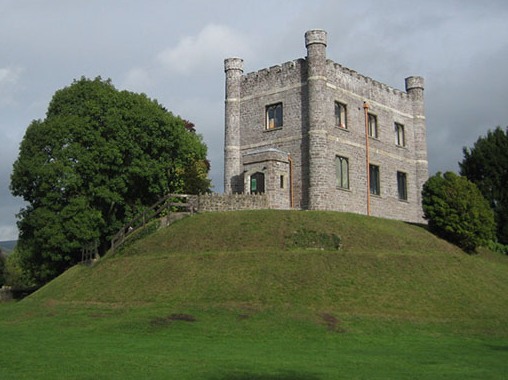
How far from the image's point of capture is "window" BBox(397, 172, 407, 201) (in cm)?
4696

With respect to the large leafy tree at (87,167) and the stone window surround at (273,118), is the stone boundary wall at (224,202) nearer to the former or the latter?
the large leafy tree at (87,167)

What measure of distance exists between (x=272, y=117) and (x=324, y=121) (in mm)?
4736

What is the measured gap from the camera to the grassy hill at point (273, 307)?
1600cm

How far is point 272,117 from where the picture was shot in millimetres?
43438

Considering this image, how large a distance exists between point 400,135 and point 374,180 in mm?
5562

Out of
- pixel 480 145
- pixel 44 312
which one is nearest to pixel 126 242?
pixel 44 312

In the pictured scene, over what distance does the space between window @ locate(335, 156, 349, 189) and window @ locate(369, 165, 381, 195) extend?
297 centimetres

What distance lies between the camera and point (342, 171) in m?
41.9

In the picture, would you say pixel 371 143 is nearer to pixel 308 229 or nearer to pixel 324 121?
pixel 324 121

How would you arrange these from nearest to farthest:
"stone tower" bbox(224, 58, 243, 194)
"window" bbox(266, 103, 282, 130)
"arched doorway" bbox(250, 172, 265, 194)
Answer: "arched doorway" bbox(250, 172, 265, 194)
"window" bbox(266, 103, 282, 130)
"stone tower" bbox(224, 58, 243, 194)

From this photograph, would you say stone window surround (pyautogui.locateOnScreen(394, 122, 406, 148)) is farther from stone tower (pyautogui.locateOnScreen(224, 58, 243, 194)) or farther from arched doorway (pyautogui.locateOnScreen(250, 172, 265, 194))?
arched doorway (pyautogui.locateOnScreen(250, 172, 265, 194))

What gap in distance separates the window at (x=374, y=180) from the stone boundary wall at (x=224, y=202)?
10.2m

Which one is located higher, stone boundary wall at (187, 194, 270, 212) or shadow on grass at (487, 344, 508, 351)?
stone boundary wall at (187, 194, 270, 212)

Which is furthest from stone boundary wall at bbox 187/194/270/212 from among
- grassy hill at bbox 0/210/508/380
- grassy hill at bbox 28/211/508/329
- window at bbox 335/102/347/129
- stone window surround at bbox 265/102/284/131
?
window at bbox 335/102/347/129
